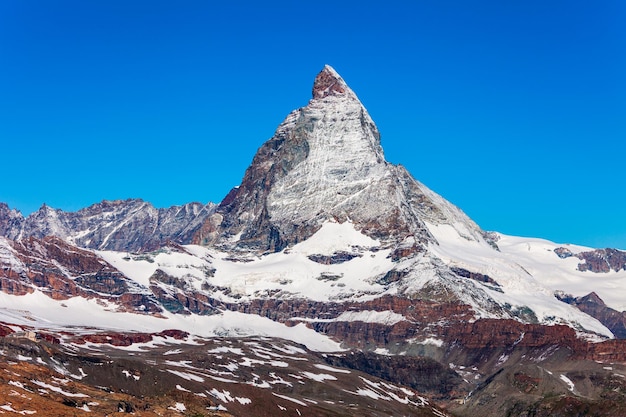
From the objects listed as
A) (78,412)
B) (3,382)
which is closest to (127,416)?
(78,412)

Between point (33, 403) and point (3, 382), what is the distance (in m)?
13.4

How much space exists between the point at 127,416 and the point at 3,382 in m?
23.8

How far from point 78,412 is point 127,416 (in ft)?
33.3

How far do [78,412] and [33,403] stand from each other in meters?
8.08

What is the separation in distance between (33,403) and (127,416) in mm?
18007

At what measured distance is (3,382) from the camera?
193875 millimetres

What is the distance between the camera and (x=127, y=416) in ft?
633

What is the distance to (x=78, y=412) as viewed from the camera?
186 metres

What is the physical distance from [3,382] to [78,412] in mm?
17621

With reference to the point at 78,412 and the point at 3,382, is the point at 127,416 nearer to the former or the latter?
the point at 78,412

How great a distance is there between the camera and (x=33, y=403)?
184m
